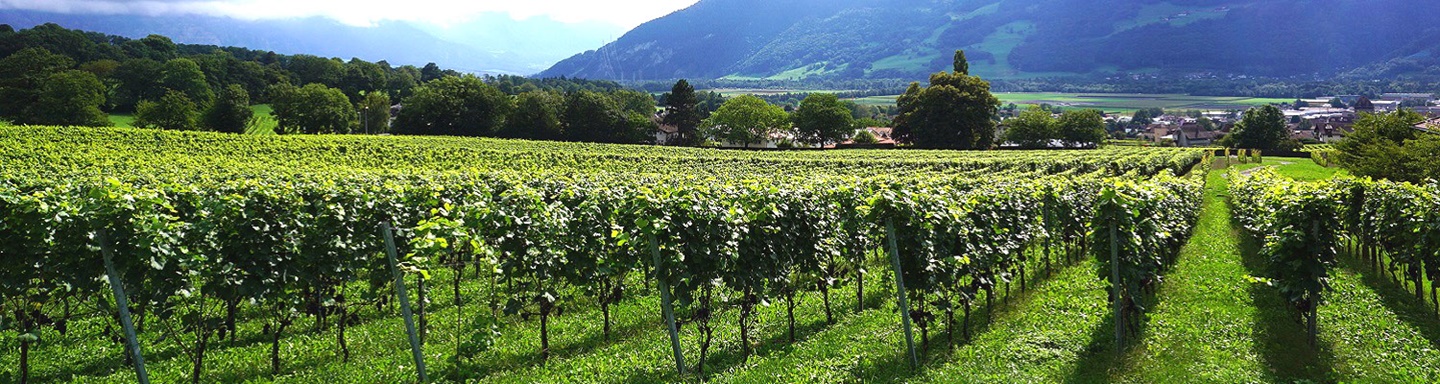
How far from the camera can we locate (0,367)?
8.14 meters

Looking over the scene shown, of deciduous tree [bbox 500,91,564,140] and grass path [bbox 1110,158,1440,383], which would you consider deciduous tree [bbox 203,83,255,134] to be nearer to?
deciduous tree [bbox 500,91,564,140]

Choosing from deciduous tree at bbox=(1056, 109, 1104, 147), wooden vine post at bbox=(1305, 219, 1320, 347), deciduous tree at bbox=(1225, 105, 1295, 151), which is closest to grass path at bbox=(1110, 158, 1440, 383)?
wooden vine post at bbox=(1305, 219, 1320, 347)

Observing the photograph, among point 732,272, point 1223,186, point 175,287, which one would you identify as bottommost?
point 1223,186

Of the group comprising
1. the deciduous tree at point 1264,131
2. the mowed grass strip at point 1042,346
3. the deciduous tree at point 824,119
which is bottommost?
the deciduous tree at point 1264,131

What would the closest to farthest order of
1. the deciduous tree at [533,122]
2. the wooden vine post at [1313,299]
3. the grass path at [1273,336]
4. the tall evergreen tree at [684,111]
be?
A: the grass path at [1273,336]
the wooden vine post at [1313,299]
the deciduous tree at [533,122]
the tall evergreen tree at [684,111]

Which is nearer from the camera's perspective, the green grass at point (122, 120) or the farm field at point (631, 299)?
the farm field at point (631, 299)

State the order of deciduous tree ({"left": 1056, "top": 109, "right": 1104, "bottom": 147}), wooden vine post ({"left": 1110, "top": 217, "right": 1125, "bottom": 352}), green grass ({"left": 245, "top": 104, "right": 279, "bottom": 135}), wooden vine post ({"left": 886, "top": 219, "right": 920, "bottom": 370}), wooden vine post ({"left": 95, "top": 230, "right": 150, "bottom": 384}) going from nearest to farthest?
wooden vine post ({"left": 95, "top": 230, "right": 150, "bottom": 384}), wooden vine post ({"left": 886, "top": 219, "right": 920, "bottom": 370}), wooden vine post ({"left": 1110, "top": 217, "right": 1125, "bottom": 352}), green grass ({"left": 245, "top": 104, "right": 279, "bottom": 135}), deciduous tree ({"left": 1056, "top": 109, "right": 1104, "bottom": 147})

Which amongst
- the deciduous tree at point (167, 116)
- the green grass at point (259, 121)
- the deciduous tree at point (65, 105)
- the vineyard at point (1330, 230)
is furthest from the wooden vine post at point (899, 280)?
the deciduous tree at point (167, 116)

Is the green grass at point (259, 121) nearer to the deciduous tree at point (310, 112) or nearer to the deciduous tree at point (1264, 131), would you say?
the deciduous tree at point (310, 112)

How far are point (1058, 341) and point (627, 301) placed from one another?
7.05 meters

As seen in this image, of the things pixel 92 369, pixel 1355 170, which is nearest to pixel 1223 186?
pixel 1355 170

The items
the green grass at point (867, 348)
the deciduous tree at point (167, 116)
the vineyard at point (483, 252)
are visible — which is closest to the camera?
the vineyard at point (483, 252)

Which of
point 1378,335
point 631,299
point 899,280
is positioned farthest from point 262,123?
point 1378,335

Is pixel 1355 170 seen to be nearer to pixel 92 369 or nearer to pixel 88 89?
pixel 92 369
